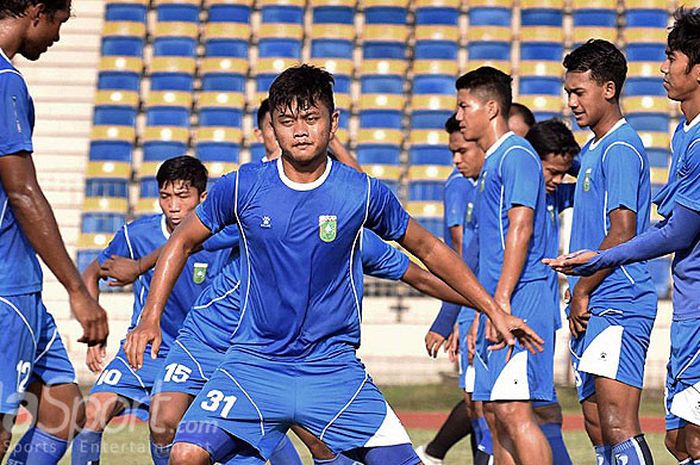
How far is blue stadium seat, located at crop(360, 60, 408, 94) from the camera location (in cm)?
1852

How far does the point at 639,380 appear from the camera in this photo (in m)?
5.46

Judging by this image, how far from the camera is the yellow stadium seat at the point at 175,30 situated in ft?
62.2

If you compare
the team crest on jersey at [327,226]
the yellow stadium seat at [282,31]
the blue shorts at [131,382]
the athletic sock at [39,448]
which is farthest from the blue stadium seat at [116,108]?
the team crest on jersey at [327,226]

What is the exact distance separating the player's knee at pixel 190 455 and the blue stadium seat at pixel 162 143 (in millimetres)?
13621

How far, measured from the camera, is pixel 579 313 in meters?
5.58

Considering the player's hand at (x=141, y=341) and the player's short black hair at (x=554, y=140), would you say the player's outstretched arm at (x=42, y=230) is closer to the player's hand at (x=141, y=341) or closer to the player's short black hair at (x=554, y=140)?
the player's hand at (x=141, y=341)

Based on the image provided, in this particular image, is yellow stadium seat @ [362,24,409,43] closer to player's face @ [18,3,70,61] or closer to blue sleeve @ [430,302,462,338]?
blue sleeve @ [430,302,462,338]

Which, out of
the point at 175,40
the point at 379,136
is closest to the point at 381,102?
the point at 379,136

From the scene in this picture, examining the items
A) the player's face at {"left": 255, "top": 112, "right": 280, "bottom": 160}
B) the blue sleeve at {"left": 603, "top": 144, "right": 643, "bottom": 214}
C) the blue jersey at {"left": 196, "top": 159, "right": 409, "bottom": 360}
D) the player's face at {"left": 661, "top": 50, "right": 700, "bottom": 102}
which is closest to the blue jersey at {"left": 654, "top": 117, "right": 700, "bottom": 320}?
the player's face at {"left": 661, "top": 50, "right": 700, "bottom": 102}

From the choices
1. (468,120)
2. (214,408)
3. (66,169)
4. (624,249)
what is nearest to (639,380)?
(624,249)

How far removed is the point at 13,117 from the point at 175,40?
15271 mm

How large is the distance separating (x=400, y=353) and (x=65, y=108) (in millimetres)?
7848

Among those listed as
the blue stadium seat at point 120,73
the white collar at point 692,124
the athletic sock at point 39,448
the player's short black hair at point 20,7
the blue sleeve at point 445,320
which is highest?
the blue stadium seat at point 120,73

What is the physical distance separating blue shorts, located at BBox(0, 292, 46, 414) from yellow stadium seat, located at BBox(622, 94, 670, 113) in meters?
14.8
